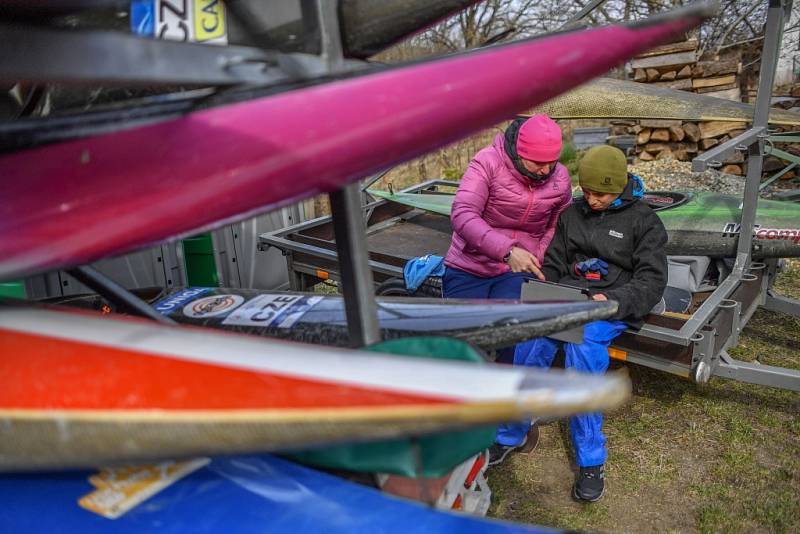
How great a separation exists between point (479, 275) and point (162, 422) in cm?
241

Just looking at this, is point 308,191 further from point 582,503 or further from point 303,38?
point 582,503

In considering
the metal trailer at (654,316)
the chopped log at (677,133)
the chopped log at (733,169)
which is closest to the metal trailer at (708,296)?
the metal trailer at (654,316)

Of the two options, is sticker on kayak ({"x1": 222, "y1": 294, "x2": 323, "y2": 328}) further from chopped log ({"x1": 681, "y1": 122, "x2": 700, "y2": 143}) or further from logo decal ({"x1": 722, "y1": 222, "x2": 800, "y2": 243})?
chopped log ({"x1": 681, "y1": 122, "x2": 700, "y2": 143})

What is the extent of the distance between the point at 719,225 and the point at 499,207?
162 cm

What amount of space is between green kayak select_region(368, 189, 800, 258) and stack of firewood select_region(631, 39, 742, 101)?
429 centimetres

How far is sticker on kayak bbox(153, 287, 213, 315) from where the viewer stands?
243cm

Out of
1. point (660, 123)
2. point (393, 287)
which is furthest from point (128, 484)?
point (660, 123)

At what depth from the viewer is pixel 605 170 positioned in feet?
9.45

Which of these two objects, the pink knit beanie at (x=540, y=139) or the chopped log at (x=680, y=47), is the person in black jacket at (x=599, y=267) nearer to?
the pink knit beanie at (x=540, y=139)

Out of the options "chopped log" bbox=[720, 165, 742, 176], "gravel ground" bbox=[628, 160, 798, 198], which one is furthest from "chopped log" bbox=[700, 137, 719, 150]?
"chopped log" bbox=[720, 165, 742, 176]

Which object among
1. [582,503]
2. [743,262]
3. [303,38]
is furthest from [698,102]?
[303,38]

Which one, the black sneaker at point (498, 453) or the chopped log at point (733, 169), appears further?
the chopped log at point (733, 169)

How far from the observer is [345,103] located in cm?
131

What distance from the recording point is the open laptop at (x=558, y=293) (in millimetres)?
2707
